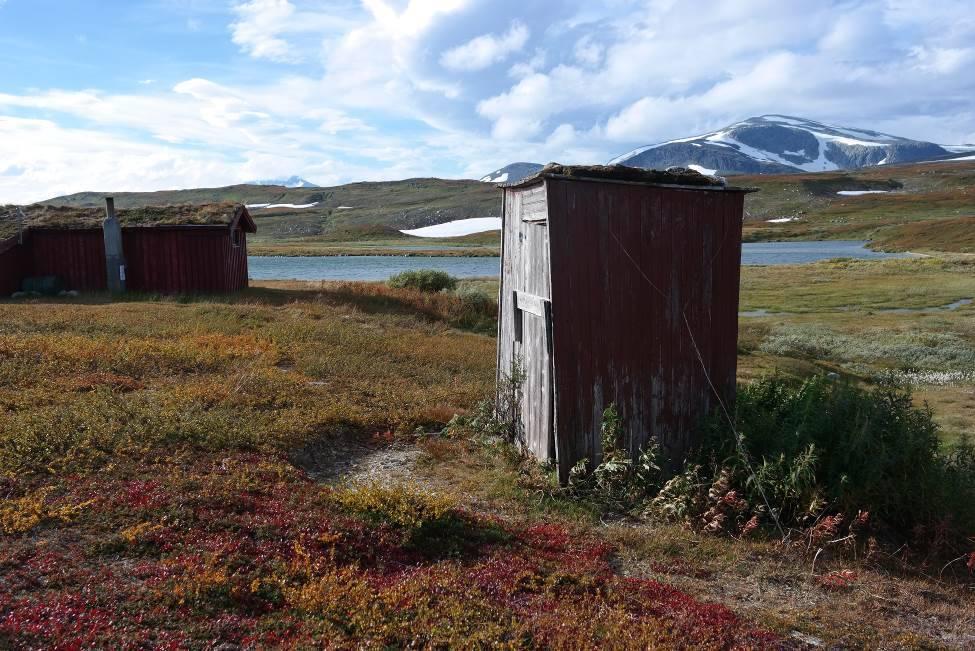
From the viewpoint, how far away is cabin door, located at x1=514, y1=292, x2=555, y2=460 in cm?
919

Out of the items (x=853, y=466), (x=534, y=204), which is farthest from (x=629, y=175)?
(x=853, y=466)

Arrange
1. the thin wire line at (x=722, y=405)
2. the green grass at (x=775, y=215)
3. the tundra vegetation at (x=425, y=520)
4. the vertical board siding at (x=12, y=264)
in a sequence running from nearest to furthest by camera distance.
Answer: the tundra vegetation at (x=425, y=520) → the thin wire line at (x=722, y=405) → the vertical board siding at (x=12, y=264) → the green grass at (x=775, y=215)

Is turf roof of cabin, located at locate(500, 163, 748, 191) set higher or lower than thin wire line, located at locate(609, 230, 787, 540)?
higher

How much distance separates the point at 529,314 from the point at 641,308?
163 cm

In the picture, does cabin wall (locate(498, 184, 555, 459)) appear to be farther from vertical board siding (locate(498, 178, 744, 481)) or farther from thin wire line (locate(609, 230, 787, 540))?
thin wire line (locate(609, 230, 787, 540))

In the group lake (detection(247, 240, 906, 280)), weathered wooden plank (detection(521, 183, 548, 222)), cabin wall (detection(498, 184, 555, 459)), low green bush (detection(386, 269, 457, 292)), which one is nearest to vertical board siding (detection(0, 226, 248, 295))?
low green bush (detection(386, 269, 457, 292))

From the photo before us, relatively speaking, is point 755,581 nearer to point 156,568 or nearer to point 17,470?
A: point 156,568

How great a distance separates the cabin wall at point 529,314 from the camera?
930 centimetres

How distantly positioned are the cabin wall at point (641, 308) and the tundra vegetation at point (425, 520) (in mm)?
537

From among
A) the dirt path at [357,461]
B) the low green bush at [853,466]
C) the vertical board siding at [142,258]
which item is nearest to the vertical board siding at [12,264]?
the vertical board siding at [142,258]

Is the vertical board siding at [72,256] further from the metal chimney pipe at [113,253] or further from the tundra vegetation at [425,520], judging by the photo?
the tundra vegetation at [425,520]

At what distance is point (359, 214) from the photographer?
16412 centimetres

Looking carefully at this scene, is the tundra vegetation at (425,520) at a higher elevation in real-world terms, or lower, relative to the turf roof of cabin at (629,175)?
lower

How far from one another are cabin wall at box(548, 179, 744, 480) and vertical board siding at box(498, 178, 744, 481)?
1 cm
